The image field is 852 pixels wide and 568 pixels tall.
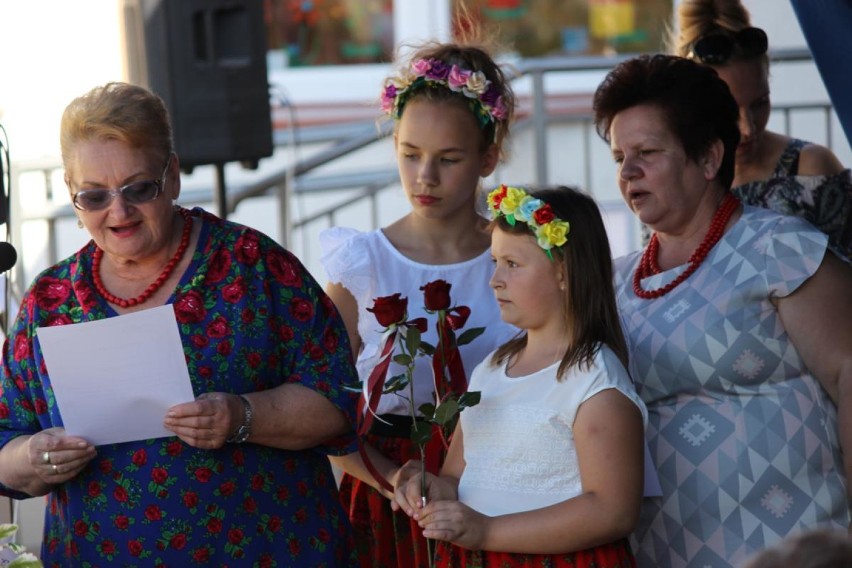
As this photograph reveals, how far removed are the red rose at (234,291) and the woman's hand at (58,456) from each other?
1.28 ft

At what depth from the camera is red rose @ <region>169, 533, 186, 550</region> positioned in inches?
90.4

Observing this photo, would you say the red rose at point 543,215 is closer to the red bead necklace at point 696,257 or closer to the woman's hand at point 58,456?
the red bead necklace at point 696,257

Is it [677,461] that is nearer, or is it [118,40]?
[677,461]

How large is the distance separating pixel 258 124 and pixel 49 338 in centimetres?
328

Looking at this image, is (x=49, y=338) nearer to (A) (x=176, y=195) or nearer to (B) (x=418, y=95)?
(A) (x=176, y=195)

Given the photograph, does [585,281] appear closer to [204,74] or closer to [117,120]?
[117,120]

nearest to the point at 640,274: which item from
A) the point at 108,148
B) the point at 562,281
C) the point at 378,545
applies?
the point at 562,281

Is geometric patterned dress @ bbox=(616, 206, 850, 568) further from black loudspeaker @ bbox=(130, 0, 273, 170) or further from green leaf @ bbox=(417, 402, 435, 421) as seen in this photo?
black loudspeaker @ bbox=(130, 0, 273, 170)

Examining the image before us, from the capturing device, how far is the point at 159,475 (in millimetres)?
2309

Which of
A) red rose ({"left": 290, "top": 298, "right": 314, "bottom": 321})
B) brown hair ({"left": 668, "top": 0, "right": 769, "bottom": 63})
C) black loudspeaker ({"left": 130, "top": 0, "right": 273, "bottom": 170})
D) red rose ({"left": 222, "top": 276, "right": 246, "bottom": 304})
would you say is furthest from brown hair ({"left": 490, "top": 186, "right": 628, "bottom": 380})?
black loudspeaker ({"left": 130, "top": 0, "right": 273, "bottom": 170})

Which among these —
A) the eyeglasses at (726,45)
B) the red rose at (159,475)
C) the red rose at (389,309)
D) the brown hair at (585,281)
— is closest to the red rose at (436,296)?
the red rose at (389,309)

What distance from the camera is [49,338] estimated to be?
87.3 inches

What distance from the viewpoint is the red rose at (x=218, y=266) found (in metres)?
2.39

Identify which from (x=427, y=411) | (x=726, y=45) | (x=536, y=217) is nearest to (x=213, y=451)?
(x=427, y=411)
